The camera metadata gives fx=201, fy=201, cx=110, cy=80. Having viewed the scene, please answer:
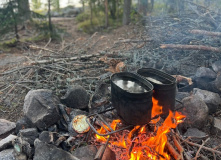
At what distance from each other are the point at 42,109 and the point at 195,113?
A: 275cm

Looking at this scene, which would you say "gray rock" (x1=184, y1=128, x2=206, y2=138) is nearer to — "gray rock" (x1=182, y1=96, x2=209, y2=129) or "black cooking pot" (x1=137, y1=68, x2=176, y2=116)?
"gray rock" (x1=182, y1=96, x2=209, y2=129)

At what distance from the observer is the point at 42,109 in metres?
3.46

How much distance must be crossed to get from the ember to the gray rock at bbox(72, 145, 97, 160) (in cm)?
23

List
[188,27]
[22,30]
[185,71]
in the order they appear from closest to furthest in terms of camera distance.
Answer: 1. [185,71]
2. [188,27]
3. [22,30]

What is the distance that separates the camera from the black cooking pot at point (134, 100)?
8.12 feet

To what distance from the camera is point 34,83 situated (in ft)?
16.1

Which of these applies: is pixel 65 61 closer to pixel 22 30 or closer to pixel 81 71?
pixel 81 71

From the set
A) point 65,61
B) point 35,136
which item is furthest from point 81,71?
point 35,136

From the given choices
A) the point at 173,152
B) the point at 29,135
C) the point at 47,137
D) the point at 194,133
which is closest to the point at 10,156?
the point at 29,135

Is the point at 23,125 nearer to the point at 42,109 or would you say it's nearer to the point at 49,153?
Result: the point at 42,109

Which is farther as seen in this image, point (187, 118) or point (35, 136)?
point (187, 118)

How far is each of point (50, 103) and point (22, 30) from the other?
1124 centimetres

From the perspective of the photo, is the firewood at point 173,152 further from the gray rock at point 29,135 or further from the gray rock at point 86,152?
the gray rock at point 29,135

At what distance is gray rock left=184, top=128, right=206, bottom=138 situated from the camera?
3414 millimetres
